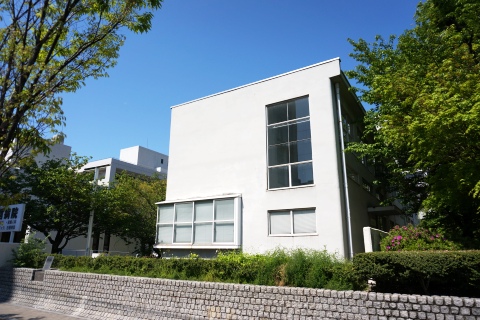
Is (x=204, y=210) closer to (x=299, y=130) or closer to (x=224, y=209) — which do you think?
(x=224, y=209)

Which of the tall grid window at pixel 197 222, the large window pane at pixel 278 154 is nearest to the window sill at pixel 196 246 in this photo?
the tall grid window at pixel 197 222

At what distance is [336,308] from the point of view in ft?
25.2

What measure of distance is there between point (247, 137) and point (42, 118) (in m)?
10.2

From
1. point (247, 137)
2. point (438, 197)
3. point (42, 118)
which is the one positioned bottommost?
point (438, 197)

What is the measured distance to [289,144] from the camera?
15.0 metres

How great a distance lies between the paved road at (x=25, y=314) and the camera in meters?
→ 11.2

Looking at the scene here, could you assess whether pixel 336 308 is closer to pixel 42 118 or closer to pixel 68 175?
pixel 42 118

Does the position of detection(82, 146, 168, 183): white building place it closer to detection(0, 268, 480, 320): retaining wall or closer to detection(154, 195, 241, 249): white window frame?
detection(154, 195, 241, 249): white window frame

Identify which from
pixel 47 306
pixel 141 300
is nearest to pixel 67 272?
pixel 47 306

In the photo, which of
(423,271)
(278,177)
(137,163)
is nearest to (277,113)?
(278,177)

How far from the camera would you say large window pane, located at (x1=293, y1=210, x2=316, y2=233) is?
13.3 meters

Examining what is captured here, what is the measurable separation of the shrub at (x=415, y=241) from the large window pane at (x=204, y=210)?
7.54 m

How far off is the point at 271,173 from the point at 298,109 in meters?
3.24

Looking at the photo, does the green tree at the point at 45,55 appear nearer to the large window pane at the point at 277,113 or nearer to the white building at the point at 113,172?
the large window pane at the point at 277,113
